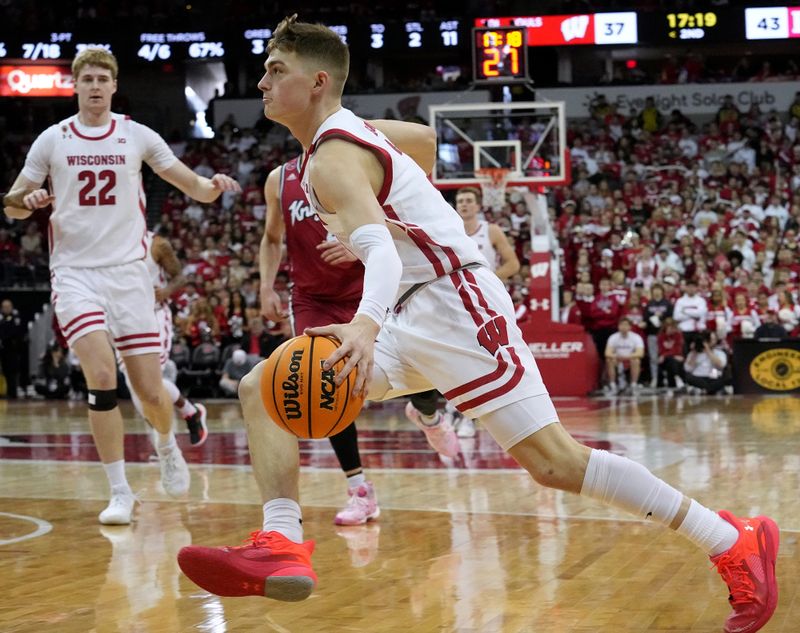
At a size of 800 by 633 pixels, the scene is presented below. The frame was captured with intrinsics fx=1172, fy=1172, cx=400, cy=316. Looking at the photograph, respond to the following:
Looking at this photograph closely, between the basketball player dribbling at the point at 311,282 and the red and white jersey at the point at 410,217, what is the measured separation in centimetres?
197

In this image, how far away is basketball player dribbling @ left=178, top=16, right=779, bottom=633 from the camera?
359 cm

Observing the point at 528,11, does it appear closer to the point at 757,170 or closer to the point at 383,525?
the point at 757,170

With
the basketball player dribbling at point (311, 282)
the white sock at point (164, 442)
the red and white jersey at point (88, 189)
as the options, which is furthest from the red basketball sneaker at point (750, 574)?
the red and white jersey at point (88, 189)

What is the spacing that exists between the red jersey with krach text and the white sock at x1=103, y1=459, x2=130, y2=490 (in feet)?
4.32

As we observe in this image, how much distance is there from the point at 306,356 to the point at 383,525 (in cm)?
255

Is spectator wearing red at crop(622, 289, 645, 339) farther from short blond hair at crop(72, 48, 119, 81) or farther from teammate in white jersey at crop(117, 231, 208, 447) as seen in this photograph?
short blond hair at crop(72, 48, 119, 81)

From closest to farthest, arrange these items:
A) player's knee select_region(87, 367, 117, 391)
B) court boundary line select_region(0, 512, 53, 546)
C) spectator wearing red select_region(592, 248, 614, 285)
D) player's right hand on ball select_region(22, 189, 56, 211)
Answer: court boundary line select_region(0, 512, 53, 546) → player's right hand on ball select_region(22, 189, 56, 211) → player's knee select_region(87, 367, 117, 391) → spectator wearing red select_region(592, 248, 614, 285)

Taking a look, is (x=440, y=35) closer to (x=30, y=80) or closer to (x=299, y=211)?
(x=30, y=80)

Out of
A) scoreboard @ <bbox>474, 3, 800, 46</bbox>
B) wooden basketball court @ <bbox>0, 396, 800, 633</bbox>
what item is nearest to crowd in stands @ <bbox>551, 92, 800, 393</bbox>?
scoreboard @ <bbox>474, 3, 800, 46</bbox>

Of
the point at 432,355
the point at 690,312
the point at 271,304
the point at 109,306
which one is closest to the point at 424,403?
the point at 271,304

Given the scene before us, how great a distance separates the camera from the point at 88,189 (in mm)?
6328

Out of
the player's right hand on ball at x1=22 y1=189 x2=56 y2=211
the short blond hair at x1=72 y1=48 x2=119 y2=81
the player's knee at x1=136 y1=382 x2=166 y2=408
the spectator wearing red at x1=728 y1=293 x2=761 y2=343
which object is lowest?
the spectator wearing red at x1=728 y1=293 x2=761 y2=343

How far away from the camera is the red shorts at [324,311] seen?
Answer: 19.9 ft

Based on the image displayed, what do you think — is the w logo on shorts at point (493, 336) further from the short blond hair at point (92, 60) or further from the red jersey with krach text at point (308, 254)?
the short blond hair at point (92, 60)
